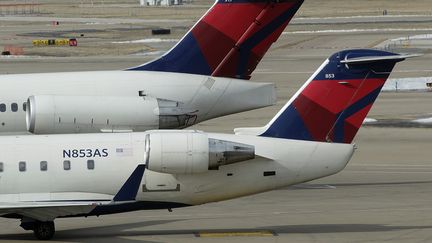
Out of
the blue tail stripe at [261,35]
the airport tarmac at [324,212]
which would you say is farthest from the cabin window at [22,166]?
the blue tail stripe at [261,35]

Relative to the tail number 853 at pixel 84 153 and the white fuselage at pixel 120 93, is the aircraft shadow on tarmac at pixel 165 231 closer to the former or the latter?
the tail number 853 at pixel 84 153

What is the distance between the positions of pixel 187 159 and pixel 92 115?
790 cm

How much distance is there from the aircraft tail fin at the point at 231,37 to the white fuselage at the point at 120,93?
0.43 metres

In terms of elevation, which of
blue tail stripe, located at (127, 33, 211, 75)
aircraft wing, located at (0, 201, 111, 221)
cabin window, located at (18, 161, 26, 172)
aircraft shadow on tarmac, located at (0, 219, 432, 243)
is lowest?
aircraft shadow on tarmac, located at (0, 219, 432, 243)

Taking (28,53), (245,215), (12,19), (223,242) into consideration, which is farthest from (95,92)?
(12,19)

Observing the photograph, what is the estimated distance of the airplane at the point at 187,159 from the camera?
27422mm

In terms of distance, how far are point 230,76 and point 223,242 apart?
1039 cm

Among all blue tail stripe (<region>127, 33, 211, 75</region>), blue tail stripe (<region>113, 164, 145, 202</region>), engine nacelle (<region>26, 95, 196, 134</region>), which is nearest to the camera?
blue tail stripe (<region>113, 164, 145, 202</region>)

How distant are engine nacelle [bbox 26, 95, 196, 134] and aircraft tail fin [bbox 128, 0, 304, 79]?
275 centimetres

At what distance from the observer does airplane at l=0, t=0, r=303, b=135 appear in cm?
3459

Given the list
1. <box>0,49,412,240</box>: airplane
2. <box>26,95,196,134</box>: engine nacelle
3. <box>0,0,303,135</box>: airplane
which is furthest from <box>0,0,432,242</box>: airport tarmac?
<box>0,0,303,135</box>: airplane

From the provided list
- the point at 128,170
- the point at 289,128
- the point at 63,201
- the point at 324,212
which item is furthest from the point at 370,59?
the point at 63,201

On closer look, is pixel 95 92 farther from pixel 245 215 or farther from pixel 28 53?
pixel 28 53

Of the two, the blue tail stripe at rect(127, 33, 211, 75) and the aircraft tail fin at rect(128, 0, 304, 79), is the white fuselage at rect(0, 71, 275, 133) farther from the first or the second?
the aircraft tail fin at rect(128, 0, 304, 79)
